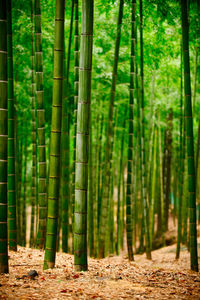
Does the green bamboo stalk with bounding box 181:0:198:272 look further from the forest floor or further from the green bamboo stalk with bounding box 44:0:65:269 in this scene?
the green bamboo stalk with bounding box 44:0:65:269

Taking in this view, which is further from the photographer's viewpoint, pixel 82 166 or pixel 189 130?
pixel 189 130

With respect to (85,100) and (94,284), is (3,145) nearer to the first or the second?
(85,100)

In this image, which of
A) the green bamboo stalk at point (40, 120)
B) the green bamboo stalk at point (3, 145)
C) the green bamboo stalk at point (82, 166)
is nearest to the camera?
the green bamboo stalk at point (3, 145)

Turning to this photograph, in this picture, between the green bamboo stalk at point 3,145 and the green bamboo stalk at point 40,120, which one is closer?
the green bamboo stalk at point 3,145

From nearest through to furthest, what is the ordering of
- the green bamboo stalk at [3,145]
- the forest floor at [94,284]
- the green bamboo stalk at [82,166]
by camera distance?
the forest floor at [94,284] < the green bamboo stalk at [3,145] < the green bamboo stalk at [82,166]

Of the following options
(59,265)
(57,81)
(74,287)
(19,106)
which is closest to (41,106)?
(57,81)

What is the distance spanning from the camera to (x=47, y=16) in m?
5.36

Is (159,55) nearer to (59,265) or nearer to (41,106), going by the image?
(41,106)

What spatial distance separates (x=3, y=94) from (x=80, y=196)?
1178mm

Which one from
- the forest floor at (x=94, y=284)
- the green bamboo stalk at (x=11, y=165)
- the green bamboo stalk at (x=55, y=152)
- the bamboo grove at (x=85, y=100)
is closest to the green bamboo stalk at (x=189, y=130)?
the bamboo grove at (x=85, y=100)

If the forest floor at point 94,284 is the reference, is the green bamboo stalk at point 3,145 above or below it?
above

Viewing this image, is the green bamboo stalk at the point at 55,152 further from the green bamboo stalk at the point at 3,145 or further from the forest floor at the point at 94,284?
the green bamboo stalk at the point at 3,145

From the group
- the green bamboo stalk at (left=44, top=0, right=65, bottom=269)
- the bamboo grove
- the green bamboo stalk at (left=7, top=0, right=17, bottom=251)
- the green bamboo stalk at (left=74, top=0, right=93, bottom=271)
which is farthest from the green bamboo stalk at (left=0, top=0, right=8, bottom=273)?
the green bamboo stalk at (left=7, top=0, right=17, bottom=251)

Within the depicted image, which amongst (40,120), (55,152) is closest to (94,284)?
(55,152)
